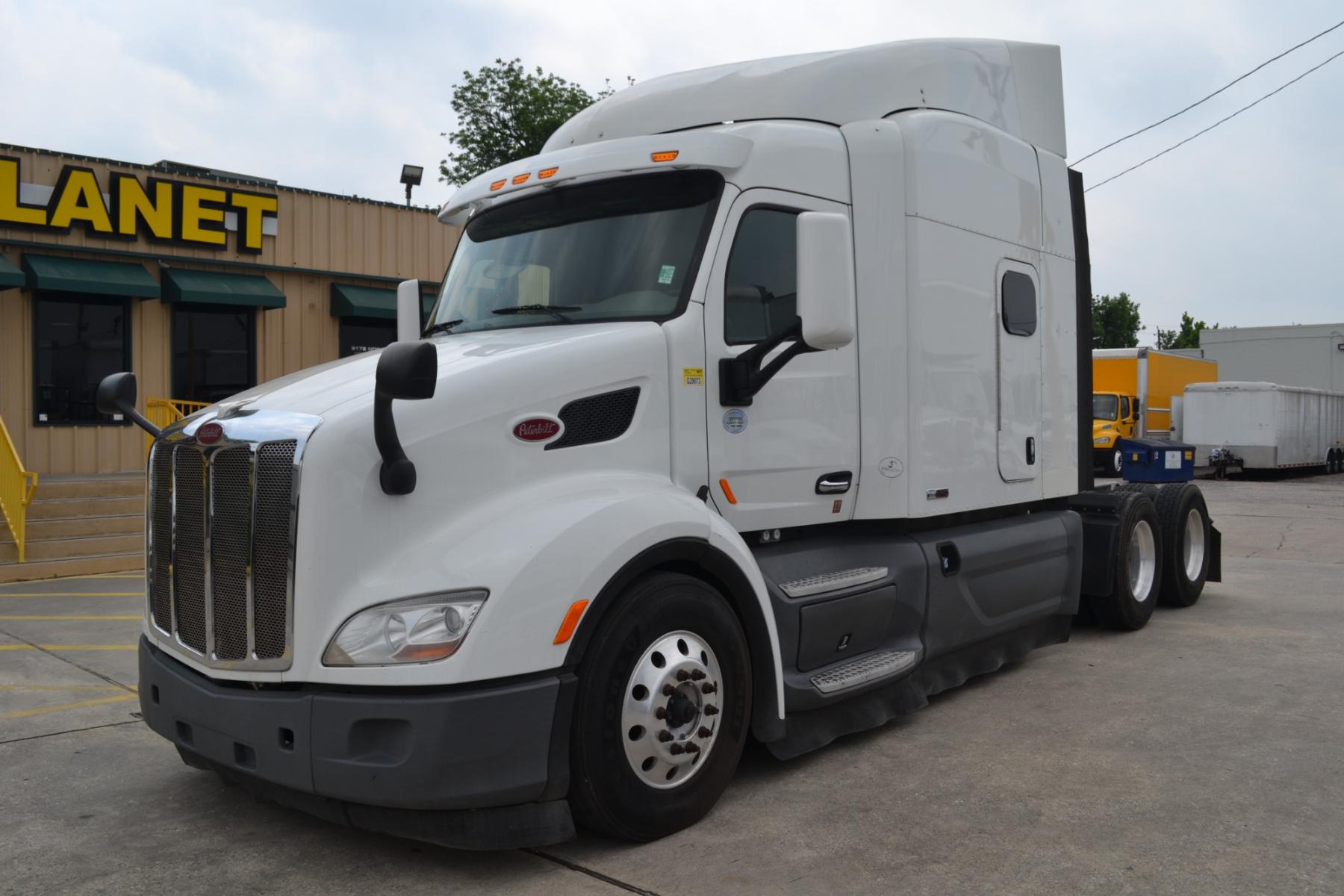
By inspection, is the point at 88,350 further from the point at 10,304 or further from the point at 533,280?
the point at 533,280

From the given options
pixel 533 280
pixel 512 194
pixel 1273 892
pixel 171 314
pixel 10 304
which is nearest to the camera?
pixel 1273 892

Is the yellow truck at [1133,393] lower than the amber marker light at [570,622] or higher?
higher

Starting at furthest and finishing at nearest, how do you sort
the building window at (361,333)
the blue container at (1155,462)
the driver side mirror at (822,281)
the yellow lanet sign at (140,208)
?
the building window at (361,333) → the yellow lanet sign at (140,208) → the blue container at (1155,462) → the driver side mirror at (822,281)

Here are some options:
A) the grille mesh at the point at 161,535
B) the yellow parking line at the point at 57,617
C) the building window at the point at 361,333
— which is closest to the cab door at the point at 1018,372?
the grille mesh at the point at 161,535

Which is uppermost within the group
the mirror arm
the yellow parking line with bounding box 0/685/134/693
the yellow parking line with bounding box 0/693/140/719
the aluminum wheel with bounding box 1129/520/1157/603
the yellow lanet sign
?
the yellow lanet sign

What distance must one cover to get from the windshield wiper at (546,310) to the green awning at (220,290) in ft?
46.1

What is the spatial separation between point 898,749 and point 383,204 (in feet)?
56.6

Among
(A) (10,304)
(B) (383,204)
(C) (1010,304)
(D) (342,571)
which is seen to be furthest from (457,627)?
(B) (383,204)

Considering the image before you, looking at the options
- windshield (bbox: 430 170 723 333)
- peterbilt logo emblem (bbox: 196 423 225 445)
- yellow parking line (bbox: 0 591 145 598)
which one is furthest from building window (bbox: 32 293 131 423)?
peterbilt logo emblem (bbox: 196 423 225 445)

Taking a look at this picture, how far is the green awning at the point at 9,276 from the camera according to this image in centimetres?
1548

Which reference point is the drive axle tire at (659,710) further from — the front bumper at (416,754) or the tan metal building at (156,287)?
the tan metal building at (156,287)

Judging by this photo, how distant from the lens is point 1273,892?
3.70 m

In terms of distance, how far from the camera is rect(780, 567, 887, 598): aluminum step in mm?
5078

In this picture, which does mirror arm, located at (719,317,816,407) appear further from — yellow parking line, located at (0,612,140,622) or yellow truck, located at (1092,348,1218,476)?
yellow truck, located at (1092,348,1218,476)
